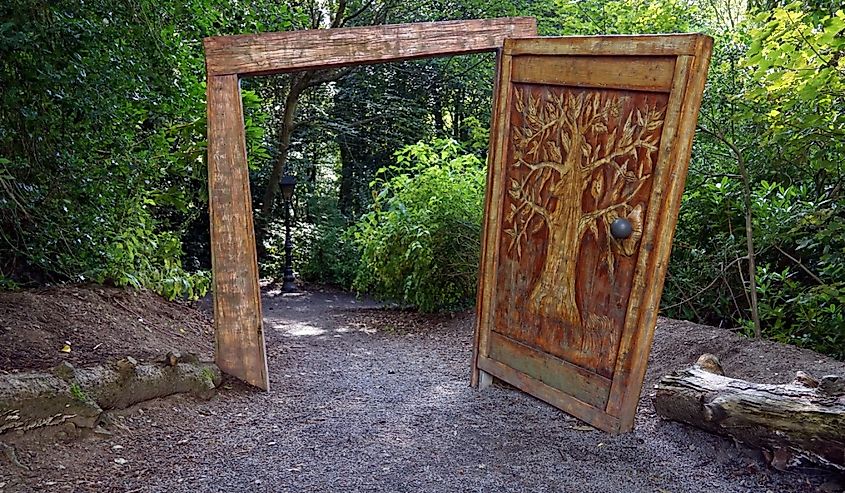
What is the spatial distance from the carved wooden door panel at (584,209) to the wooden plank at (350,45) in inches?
7.0

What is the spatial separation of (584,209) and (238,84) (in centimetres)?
206

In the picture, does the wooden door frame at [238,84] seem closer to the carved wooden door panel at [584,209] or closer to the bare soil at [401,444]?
the carved wooden door panel at [584,209]

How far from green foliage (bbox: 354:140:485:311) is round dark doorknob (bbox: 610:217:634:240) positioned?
3.66m

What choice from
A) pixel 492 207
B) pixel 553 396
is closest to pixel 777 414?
pixel 553 396

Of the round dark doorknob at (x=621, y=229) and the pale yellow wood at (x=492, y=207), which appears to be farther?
the pale yellow wood at (x=492, y=207)

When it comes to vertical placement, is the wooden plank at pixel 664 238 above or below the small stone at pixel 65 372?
above

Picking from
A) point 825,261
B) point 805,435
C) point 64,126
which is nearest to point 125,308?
point 64,126

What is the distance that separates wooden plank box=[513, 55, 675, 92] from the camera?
3.29 meters

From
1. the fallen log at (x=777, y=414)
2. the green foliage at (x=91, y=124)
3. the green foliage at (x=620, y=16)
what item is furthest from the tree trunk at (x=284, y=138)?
the fallen log at (x=777, y=414)

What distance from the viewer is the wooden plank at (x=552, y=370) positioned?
3.61 m

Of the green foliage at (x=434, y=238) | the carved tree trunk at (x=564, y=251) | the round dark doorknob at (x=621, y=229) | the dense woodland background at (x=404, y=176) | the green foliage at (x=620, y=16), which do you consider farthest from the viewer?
the green foliage at (x=620, y=16)

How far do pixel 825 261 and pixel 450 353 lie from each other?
2.78 m

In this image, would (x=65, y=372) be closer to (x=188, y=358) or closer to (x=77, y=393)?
(x=77, y=393)

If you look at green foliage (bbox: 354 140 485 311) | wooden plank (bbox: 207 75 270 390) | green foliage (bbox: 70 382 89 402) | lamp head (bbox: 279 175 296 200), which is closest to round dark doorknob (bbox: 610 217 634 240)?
wooden plank (bbox: 207 75 270 390)
